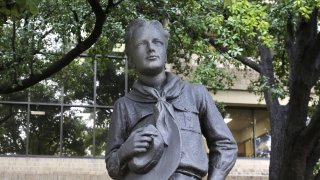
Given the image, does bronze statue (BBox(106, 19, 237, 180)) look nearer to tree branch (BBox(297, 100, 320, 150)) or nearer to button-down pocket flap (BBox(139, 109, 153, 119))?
button-down pocket flap (BBox(139, 109, 153, 119))

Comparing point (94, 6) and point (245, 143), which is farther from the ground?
point (94, 6)

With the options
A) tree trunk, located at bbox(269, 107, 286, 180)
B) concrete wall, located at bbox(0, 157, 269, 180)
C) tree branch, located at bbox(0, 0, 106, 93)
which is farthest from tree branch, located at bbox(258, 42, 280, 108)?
concrete wall, located at bbox(0, 157, 269, 180)

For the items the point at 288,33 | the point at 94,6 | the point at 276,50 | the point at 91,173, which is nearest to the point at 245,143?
the point at 91,173

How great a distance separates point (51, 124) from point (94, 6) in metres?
11.7

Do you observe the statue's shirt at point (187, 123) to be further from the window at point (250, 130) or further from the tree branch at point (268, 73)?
the window at point (250, 130)

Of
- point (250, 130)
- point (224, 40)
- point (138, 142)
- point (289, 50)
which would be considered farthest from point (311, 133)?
point (250, 130)

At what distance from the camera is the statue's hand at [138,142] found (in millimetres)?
4117

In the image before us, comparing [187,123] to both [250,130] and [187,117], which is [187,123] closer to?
[187,117]

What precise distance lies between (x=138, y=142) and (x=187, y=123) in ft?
1.38

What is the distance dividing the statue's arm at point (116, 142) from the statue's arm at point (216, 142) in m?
0.55

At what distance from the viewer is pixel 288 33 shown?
13961mm

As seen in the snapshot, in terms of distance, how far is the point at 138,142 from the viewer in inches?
162

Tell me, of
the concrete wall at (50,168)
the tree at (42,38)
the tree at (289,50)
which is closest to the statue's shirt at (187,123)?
the tree at (42,38)

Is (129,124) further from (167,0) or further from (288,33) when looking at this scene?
(288,33)
